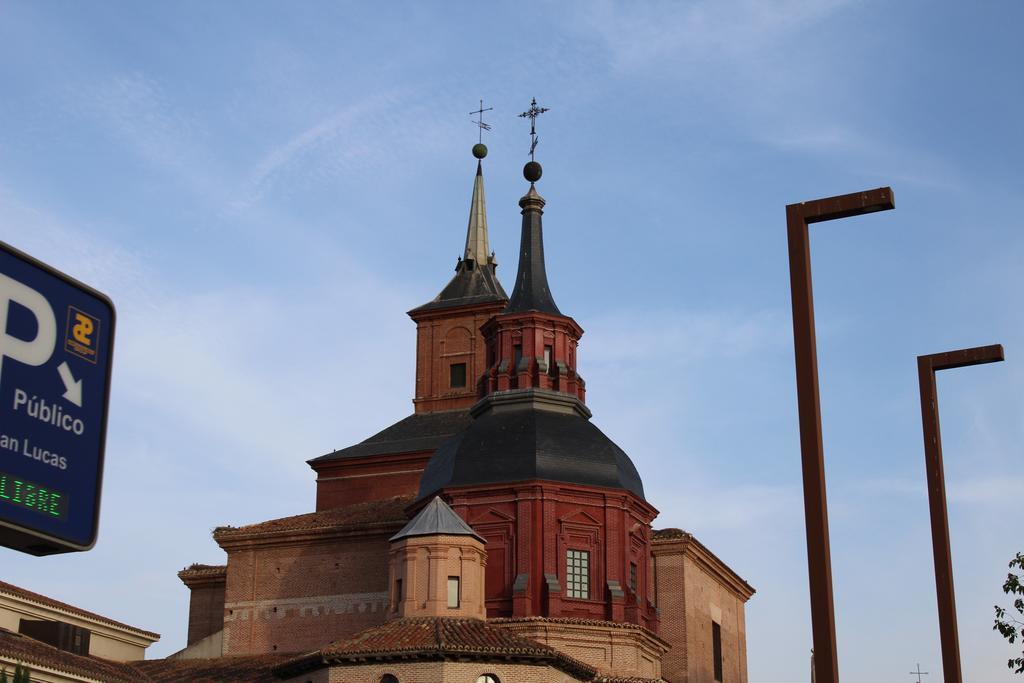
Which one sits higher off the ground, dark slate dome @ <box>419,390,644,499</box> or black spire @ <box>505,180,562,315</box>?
black spire @ <box>505,180,562,315</box>

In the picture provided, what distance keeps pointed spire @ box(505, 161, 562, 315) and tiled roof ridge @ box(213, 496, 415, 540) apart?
745 cm

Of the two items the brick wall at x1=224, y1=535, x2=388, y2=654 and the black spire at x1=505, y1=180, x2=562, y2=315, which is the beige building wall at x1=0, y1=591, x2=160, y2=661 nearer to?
the brick wall at x1=224, y1=535, x2=388, y2=654

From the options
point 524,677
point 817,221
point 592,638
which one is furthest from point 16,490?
point 592,638

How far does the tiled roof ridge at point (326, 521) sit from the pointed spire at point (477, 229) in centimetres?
1402

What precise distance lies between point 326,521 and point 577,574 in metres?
9.58

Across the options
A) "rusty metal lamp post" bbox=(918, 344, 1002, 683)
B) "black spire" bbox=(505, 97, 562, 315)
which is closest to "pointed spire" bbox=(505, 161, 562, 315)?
"black spire" bbox=(505, 97, 562, 315)

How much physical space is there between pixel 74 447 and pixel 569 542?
118 feet

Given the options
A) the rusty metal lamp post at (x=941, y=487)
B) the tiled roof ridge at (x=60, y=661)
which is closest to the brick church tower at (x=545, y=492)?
the tiled roof ridge at (x=60, y=661)

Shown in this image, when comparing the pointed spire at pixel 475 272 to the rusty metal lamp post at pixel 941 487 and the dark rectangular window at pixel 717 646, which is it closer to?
the dark rectangular window at pixel 717 646

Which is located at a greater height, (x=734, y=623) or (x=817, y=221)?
(x=734, y=623)

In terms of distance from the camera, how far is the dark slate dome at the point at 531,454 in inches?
1655

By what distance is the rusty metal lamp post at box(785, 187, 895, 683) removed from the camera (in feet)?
39.3

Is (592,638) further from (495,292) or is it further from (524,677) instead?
(495,292)

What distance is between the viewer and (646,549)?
44094 mm
